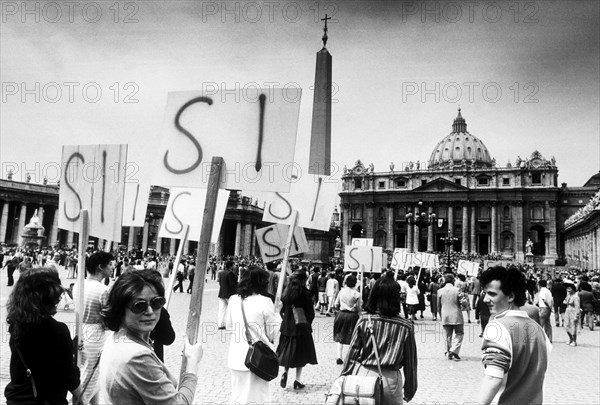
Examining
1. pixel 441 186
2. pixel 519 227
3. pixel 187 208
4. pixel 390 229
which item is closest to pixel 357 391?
pixel 187 208

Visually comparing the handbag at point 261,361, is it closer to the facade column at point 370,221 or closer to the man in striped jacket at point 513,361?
the man in striped jacket at point 513,361

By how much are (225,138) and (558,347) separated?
11507 mm

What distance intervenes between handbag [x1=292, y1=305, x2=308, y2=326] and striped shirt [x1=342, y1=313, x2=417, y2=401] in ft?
9.73

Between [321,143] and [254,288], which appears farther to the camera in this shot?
[321,143]

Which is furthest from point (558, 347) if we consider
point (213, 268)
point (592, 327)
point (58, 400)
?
point (213, 268)

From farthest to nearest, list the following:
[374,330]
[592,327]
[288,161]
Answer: [592,327] < [374,330] < [288,161]

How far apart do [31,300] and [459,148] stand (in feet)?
398

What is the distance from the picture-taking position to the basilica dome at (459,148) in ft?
381

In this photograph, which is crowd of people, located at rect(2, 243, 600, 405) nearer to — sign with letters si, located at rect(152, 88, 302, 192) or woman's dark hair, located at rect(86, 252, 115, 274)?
woman's dark hair, located at rect(86, 252, 115, 274)

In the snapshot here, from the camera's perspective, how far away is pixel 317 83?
1928 centimetres

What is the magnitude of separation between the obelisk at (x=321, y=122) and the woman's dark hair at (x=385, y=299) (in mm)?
14201

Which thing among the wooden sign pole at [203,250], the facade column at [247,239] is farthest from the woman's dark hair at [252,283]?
the facade column at [247,239]

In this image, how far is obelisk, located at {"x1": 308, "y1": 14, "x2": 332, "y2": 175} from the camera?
18.8 metres

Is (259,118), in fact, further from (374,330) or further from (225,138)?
(374,330)
